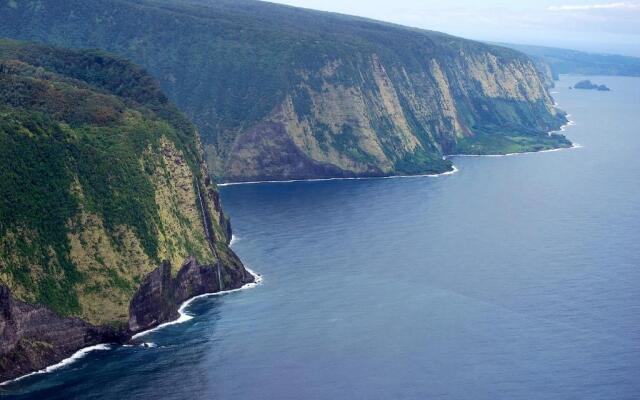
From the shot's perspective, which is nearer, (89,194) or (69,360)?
(69,360)

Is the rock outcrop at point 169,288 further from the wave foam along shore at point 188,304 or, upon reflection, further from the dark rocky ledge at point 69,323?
the wave foam along shore at point 188,304

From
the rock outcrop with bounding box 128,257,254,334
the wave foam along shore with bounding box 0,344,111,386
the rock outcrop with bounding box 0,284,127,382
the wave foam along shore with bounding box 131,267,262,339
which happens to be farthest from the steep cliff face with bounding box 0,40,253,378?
the wave foam along shore with bounding box 131,267,262,339

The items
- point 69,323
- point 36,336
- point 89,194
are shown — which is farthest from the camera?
point 89,194

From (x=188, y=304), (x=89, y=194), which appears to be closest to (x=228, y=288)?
(x=188, y=304)

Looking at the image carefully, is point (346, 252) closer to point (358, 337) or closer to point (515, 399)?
point (358, 337)

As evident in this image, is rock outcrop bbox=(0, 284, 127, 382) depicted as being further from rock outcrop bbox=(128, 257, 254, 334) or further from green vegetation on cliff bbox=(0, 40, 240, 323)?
rock outcrop bbox=(128, 257, 254, 334)

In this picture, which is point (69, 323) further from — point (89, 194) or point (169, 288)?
point (89, 194)

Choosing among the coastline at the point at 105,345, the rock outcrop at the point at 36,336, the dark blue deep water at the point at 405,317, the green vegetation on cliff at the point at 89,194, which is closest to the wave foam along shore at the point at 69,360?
the coastline at the point at 105,345
